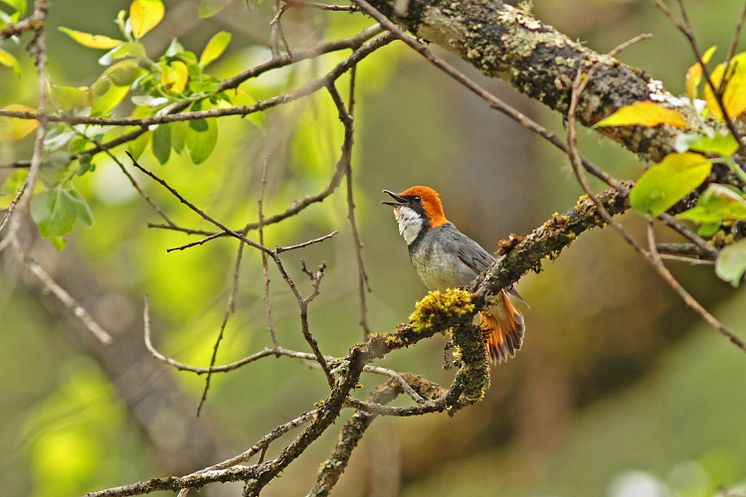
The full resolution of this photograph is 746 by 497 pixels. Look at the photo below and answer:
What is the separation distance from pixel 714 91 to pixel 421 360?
637 cm

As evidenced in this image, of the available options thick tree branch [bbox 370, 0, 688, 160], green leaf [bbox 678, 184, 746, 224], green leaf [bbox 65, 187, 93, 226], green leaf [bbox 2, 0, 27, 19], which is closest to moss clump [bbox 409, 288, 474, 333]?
thick tree branch [bbox 370, 0, 688, 160]

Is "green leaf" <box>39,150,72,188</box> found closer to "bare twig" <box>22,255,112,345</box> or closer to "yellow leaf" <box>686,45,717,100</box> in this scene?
"bare twig" <box>22,255,112,345</box>

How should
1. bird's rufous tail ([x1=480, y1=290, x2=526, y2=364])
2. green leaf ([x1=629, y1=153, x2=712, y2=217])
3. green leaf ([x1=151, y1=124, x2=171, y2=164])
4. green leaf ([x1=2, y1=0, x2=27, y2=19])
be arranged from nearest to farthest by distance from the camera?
green leaf ([x1=629, y1=153, x2=712, y2=217])
green leaf ([x1=2, y1=0, x2=27, y2=19])
green leaf ([x1=151, y1=124, x2=171, y2=164])
bird's rufous tail ([x1=480, y1=290, x2=526, y2=364])

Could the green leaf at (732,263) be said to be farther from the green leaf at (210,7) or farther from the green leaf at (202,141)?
the green leaf at (210,7)

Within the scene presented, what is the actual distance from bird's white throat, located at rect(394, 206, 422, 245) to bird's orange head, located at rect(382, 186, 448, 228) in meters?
0.02

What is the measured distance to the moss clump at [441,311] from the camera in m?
2.46

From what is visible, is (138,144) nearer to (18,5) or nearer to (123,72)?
(123,72)

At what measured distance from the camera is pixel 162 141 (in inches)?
127

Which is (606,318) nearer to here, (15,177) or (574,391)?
(574,391)

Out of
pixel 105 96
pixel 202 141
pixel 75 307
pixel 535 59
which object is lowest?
pixel 75 307

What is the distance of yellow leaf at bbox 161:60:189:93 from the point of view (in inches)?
123

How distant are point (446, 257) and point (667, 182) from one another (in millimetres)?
2587

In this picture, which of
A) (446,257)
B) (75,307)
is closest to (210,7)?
(75,307)

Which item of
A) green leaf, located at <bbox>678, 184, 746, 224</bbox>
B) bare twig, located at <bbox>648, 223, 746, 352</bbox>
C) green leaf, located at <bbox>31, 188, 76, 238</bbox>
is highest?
green leaf, located at <bbox>31, 188, 76, 238</bbox>
